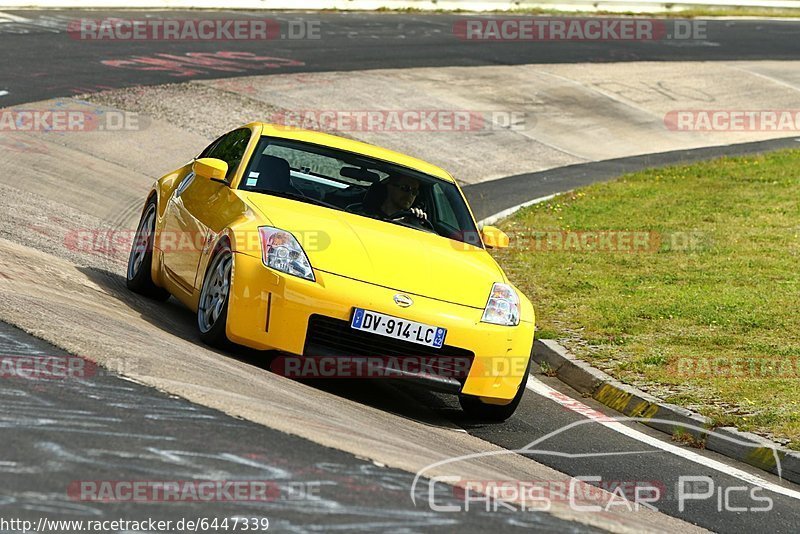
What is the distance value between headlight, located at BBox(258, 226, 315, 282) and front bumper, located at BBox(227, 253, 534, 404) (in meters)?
0.05

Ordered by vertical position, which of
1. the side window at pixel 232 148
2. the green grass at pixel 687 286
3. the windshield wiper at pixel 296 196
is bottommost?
the green grass at pixel 687 286

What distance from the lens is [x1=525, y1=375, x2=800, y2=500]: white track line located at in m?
7.47

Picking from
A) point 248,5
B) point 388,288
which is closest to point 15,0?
point 248,5

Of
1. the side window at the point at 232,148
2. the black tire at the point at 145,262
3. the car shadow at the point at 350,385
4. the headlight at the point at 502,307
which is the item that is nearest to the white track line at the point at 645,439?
the car shadow at the point at 350,385

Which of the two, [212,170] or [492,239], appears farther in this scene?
[492,239]

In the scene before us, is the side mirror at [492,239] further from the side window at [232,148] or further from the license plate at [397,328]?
A: the side window at [232,148]

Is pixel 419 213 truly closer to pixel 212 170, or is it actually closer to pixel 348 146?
pixel 348 146

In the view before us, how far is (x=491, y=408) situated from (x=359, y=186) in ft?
6.35

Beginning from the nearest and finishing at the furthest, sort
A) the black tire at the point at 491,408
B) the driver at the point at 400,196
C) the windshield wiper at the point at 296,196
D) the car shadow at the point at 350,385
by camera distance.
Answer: the car shadow at the point at 350,385 < the black tire at the point at 491,408 < the windshield wiper at the point at 296,196 < the driver at the point at 400,196

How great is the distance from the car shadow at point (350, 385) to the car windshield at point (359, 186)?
3.51ft

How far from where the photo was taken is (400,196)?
30.0ft

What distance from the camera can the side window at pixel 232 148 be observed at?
30.2ft

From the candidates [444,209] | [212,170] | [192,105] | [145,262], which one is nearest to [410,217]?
[444,209]

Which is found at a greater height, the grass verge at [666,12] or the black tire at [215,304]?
the black tire at [215,304]
